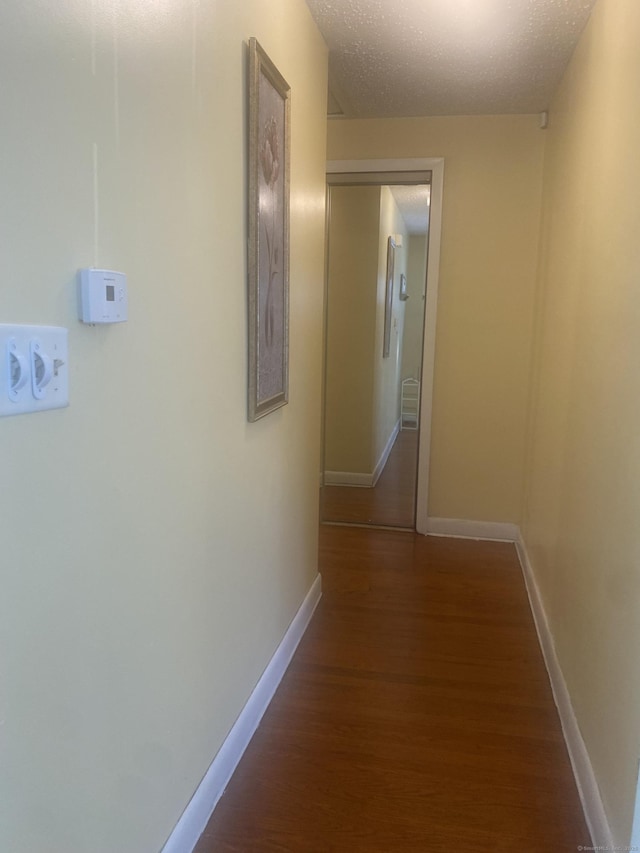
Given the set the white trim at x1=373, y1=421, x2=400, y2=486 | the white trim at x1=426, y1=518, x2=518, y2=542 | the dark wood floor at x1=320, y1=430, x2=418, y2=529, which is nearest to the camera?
the white trim at x1=426, y1=518, x2=518, y2=542

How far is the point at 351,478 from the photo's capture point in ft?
15.8

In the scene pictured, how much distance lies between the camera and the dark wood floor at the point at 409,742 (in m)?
1.58

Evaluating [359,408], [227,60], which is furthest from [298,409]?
[359,408]

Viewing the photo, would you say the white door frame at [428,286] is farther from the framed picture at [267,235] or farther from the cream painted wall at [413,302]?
the cream painted wall at [413,302]

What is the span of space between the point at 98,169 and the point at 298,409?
144 centimetres

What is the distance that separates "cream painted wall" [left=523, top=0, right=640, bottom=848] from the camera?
1.46 metres

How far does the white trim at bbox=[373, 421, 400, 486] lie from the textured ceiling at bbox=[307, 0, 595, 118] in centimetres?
265

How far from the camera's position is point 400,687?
2.21 m

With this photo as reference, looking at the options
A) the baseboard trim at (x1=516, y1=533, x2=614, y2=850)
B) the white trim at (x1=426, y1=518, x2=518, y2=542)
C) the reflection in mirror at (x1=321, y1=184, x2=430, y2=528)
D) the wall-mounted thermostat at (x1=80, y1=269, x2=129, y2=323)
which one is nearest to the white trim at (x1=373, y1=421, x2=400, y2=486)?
the reflection in mirror at (x1=321, y1=184, x2=430, y2=528)

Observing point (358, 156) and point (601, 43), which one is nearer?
point (601, 43)

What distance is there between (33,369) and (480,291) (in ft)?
10.2

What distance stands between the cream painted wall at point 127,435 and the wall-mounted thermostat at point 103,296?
2cm

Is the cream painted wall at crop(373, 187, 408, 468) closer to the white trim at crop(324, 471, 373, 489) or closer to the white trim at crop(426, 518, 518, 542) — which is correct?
the white trim at crop(324, 471, 373, 489)

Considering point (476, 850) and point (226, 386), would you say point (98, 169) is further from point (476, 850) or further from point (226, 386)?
point (476, 850)
